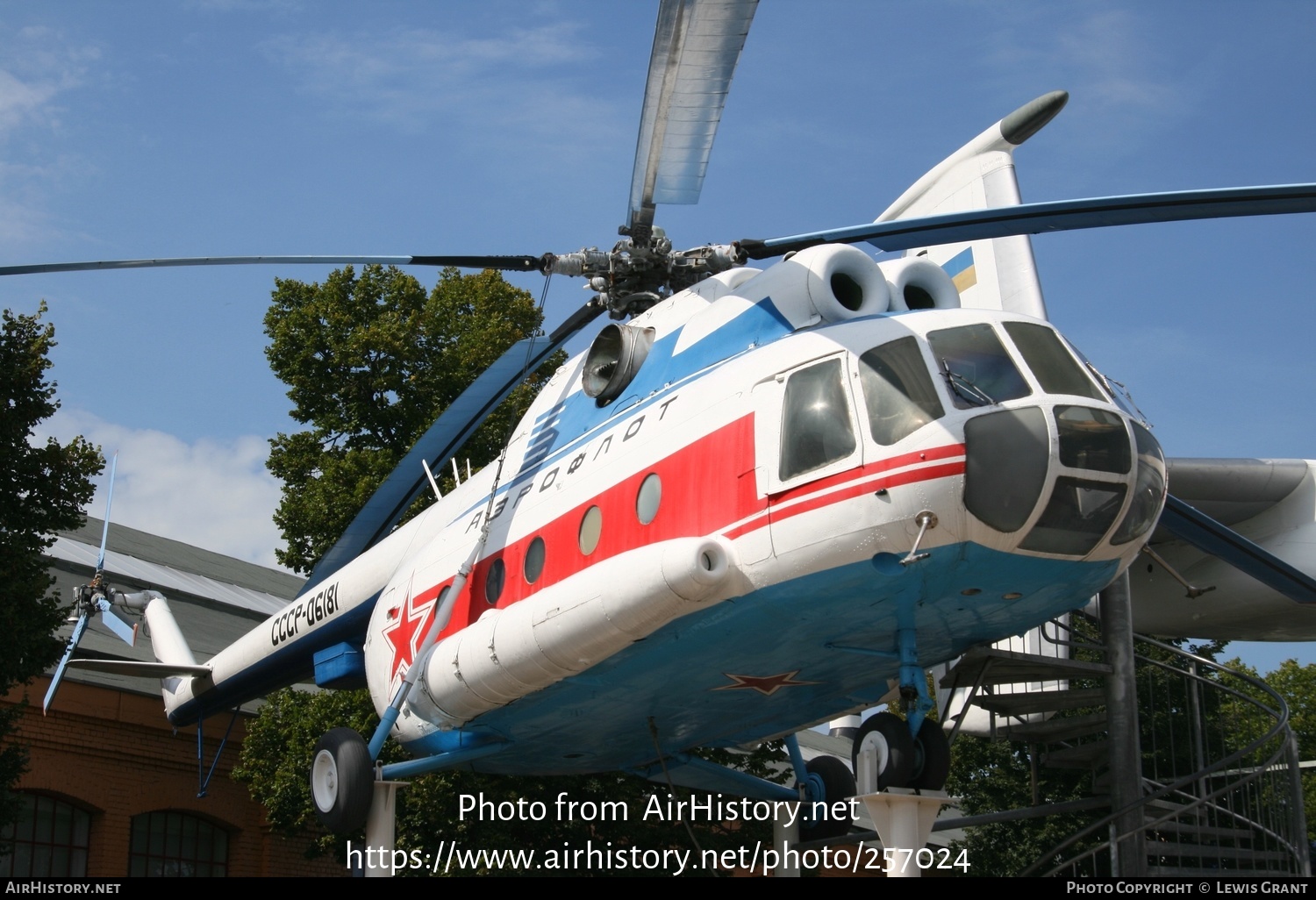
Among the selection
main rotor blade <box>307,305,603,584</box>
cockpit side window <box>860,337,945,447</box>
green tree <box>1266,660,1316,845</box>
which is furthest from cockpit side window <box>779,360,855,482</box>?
green tree <box>1266,660,1316,845</box>

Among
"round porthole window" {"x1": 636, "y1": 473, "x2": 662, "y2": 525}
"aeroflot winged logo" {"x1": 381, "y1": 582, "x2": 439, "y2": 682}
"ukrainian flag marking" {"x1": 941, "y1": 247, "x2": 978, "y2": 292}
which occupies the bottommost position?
"aeroflot winged logo" {"x1": 381, "y1": 582, "x2": 439, "y2": 682}

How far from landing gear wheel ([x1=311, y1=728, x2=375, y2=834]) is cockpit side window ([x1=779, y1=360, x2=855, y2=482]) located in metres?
5.14

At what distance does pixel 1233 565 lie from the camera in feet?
44.2

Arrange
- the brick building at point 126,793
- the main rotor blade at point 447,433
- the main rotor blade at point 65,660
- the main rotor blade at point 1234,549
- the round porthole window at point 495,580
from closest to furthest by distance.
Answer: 1. the round porthole window at point 495,580
2. the main rotor blade at point 1234,549
3. the main rotor blade at point 447,433
4. the main rotor blade at point 65,660
5. the brick building at point 126,793

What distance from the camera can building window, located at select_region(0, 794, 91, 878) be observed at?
1991 cm

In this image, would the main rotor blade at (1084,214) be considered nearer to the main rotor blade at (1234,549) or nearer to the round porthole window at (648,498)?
the round porthole window at (648,498)

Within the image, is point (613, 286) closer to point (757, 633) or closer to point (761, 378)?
point (761, 378)

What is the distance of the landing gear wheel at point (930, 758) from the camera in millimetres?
9414

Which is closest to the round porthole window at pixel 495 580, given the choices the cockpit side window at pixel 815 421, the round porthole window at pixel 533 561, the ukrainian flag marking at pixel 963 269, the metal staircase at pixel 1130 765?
the round porthole window at pixel 533 561

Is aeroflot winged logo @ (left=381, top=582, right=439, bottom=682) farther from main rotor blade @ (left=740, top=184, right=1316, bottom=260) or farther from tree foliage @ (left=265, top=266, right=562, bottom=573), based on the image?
tree foliage @ (left=265, top=266, right=562, bottom=573)

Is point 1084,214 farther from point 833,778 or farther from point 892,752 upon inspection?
point 833,778

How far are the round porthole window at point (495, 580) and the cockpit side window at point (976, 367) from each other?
4.32 m

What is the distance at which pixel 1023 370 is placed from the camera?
357 inches

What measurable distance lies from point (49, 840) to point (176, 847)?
2236 mm
